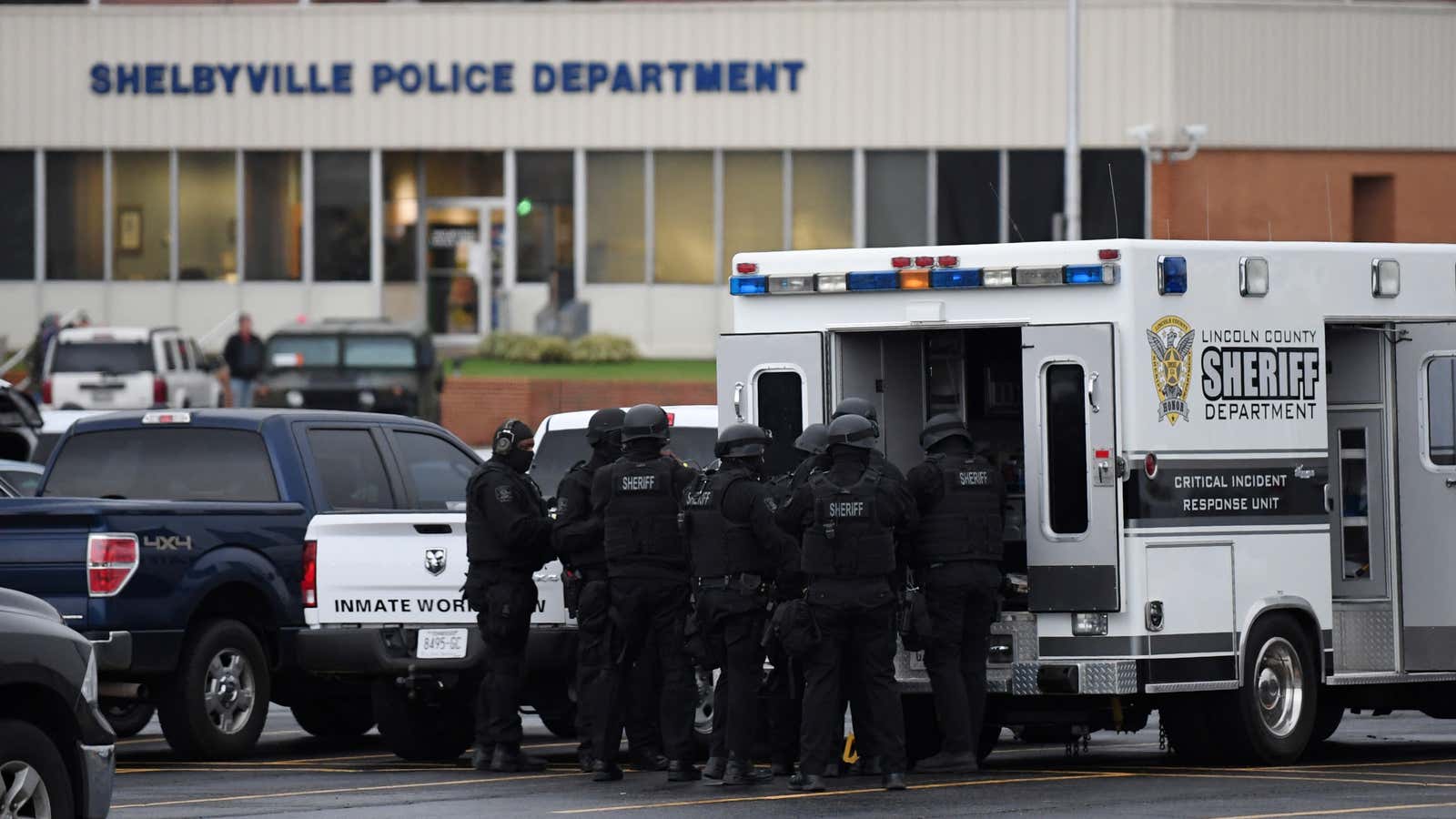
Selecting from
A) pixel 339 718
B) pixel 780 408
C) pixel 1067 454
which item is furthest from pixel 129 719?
pixel 1067 454

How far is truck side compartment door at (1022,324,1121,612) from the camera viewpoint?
1151cm

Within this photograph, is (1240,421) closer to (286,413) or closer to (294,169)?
(286,413)

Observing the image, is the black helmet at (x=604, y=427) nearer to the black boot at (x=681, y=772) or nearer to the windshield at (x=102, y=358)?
the black boot at (x=681, y=772)

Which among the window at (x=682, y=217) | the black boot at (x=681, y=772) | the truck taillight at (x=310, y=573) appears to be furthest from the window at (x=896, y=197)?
the black boot at (x=681, y=772)

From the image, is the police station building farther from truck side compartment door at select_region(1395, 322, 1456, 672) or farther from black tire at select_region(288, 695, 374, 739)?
truck side compartment door at select_region(1395, 322, 1456, 672)

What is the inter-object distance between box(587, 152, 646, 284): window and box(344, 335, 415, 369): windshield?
387 inches

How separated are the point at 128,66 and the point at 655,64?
9.04 m

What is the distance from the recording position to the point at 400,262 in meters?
42.1

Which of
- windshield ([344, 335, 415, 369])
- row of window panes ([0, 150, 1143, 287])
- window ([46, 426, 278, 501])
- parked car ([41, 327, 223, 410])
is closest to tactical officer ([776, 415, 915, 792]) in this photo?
window ([46, 426, 278, 501])

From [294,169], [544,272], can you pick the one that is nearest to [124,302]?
[294,169]

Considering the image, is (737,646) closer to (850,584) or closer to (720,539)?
(720,539)

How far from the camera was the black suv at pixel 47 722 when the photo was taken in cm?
809

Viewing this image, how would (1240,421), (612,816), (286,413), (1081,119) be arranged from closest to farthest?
(612,816), (1240,421), (286,413), (1081,119)

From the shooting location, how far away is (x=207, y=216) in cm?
4209
